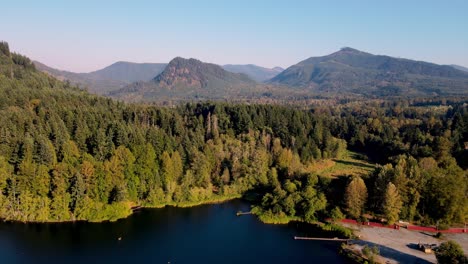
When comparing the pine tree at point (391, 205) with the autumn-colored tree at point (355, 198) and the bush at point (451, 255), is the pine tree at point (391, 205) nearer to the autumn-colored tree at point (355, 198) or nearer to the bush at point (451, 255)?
the autumn-colored tree at point (355, 198)

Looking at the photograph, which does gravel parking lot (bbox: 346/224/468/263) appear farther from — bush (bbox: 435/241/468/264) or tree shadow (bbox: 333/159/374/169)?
tree shadow (bbox: 333/159/374/169)

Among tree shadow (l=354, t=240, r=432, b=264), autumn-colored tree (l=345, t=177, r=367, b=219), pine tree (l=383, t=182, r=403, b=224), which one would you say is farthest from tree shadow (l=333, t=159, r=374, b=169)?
tree shadow (l=354, t=240, r=432, b=264)

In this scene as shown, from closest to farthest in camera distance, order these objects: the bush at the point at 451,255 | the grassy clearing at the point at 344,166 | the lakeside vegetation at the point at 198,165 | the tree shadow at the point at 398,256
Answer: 1. the bush at the point at 451,255
2. the tree shadow at the point at 398,256
3. the lakeside vegetation at the point at 198,165
4. the grassy clearing at the point at 344,166

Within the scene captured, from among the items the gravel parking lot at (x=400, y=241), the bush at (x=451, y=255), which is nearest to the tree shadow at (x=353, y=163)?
the gravel parking lot at (x=400, y=241)

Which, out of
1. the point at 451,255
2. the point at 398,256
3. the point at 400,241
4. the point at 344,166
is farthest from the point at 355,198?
the point at 344,166

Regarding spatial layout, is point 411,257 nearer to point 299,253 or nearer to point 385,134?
point 299,253

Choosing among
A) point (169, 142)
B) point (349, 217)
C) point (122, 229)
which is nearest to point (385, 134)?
point (349, 217)
